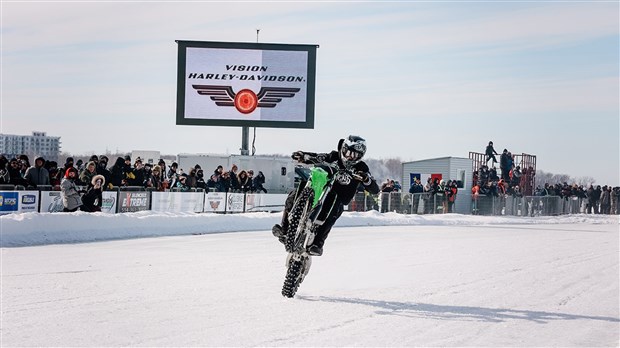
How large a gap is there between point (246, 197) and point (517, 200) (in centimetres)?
1558


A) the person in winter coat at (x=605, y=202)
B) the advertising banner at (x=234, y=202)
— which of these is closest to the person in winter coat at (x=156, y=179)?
the advertising banner at (x=234, y=202)

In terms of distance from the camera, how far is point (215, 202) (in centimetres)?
2905

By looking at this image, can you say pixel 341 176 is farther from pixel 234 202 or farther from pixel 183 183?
pixel 234 202

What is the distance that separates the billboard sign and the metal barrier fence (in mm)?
7891

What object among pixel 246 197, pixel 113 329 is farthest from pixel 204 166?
pixel 113 329

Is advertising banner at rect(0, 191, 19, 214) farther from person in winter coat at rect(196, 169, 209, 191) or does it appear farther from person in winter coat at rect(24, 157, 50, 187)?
person in winter coat at rect(196, 169, 209, 191)

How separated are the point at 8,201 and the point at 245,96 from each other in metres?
22.4

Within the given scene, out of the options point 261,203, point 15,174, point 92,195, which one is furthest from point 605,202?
point 15,174

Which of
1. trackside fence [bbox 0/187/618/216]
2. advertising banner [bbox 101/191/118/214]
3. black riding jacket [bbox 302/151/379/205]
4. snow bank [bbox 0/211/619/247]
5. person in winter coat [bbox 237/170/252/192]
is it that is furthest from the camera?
person in winter coat [bbox 237/170/252/192]

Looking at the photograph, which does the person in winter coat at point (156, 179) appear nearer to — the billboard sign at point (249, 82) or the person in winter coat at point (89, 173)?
the person in winter coat at point (89, 173)

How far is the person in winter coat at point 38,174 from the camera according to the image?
20.7 m

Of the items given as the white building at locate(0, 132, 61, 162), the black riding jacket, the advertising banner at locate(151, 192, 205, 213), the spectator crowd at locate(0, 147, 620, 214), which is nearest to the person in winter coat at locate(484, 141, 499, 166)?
the spectator crowd at locate(0, 147, 620, 214)

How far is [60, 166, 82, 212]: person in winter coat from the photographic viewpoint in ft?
65.3

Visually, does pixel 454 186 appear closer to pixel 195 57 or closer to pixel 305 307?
pixel 195 57
